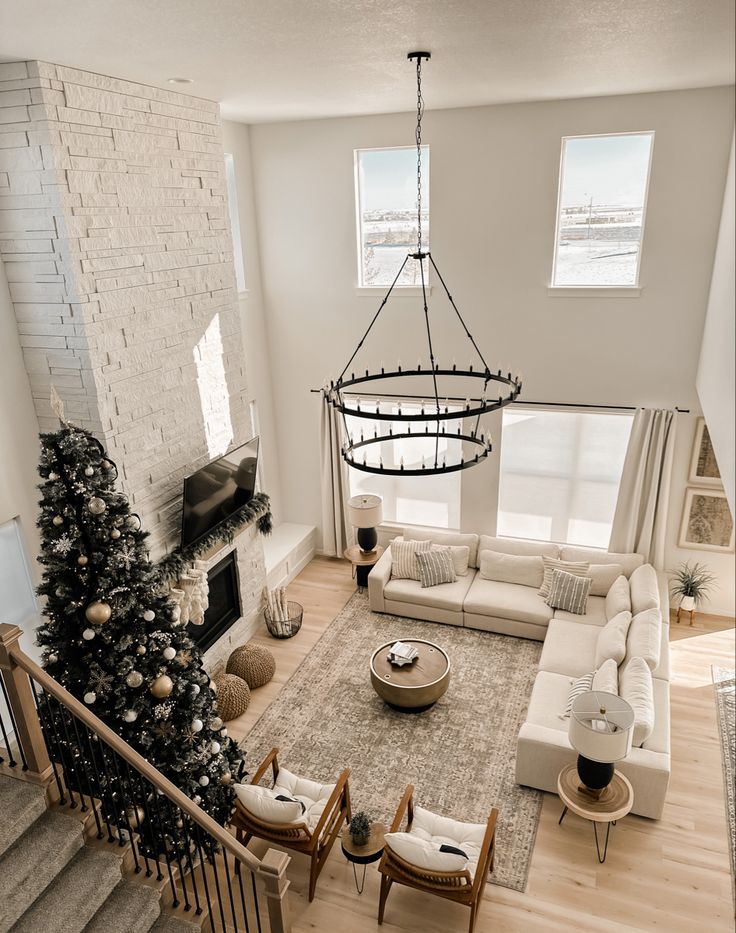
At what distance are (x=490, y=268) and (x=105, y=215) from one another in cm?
422

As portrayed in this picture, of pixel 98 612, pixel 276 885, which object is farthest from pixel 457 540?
pixel 276 885

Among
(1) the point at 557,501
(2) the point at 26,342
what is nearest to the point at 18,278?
(2) the point at 26,342

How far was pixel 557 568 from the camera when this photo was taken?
26.0 feet

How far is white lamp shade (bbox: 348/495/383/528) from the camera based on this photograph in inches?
331

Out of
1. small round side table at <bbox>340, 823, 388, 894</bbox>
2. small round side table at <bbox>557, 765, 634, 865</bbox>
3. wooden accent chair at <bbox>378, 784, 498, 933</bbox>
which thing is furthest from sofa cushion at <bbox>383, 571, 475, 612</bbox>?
small round side table at <bbox>340, 823, 388, 894</bbox>

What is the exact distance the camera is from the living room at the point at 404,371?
4652mm

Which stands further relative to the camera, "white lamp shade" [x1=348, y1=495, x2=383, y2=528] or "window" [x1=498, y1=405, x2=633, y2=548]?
"white lamp shade" [x1=348, y1=495, x2=383, y2=528]

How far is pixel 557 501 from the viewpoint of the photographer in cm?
837

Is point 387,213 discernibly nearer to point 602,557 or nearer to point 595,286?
point 595,286

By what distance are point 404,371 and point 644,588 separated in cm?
345

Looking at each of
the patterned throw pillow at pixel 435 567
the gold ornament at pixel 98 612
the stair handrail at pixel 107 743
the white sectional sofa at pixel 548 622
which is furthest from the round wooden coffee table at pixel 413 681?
the gold ornament at pixel 98 612

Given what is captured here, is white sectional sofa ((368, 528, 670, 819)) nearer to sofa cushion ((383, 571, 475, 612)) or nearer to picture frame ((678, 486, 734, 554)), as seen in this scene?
sofa cushion ((383, 571, 475, 612))

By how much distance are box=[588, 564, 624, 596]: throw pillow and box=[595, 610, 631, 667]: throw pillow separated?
2.61ft

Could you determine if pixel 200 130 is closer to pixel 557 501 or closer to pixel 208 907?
pixel 557 501
